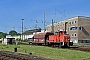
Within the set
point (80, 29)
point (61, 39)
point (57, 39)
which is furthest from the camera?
point (80, 29)

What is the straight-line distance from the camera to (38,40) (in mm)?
55000

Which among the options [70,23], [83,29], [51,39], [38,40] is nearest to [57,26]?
[70,23]

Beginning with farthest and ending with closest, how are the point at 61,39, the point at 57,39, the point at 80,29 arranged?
the point at 80,29 < the point at 57,39 < the point at 61,39

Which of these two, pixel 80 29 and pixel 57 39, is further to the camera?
pixel 80 29

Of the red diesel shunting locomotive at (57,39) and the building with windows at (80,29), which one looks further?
the building with windows at (80,29)

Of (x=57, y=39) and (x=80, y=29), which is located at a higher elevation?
(x=80, y=29)

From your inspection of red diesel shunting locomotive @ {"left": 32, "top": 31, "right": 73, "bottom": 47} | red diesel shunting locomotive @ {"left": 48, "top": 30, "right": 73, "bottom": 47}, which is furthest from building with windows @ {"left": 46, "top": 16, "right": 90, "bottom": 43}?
red diesel shunting locomotive @ {"left": 48, "top": 30, "right": 73, "bottom": 47}

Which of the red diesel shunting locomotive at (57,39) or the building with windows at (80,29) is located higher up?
the building with windows at (80,29)

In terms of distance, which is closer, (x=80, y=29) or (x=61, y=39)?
(x=61, y=39)

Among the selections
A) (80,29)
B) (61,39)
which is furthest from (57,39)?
(80,29)

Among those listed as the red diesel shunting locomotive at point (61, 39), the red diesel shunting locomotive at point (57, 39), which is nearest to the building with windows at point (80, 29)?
the red diesel shunting locomotive at point (57, 39)

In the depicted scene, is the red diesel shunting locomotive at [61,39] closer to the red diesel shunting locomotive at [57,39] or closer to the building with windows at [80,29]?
the red diesel shunting locomotive at [57,39]

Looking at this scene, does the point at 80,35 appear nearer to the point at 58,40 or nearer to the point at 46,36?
the point at 46,36

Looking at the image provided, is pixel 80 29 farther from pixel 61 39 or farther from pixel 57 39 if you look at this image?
pixel 61 39
